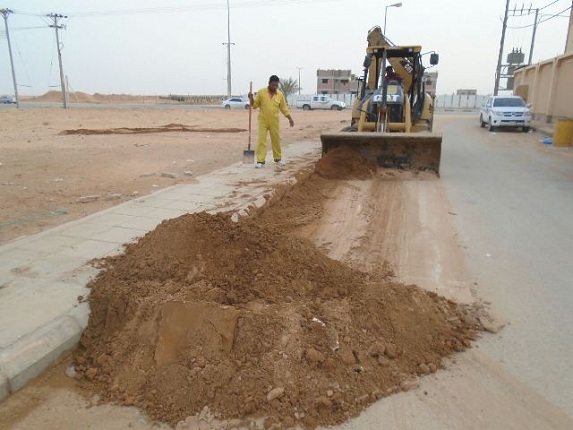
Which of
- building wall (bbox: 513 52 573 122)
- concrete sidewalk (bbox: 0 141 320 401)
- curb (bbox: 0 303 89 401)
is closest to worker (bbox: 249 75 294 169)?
concrete sidewalk (bbox: 0 141 320 401)

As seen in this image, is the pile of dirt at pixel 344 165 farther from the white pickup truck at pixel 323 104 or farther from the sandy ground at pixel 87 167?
the white pickup truck at pixel 323 104

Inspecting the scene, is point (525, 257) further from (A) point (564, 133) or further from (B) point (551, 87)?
(B) point (551, 87)

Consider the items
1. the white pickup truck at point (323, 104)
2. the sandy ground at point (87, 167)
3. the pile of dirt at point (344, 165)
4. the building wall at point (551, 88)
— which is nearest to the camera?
the sandy ground at point (87, 167)

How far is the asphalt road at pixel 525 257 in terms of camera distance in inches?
124

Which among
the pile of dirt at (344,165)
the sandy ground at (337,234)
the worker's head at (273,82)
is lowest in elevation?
the sandy ground at (337,234)

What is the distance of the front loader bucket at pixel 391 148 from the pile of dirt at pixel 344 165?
0.44 ft

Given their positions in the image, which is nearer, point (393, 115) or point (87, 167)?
point (87, 167)

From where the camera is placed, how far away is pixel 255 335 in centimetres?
311

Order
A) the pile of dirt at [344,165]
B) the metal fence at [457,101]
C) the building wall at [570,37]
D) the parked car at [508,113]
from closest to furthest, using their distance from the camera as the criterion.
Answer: the pile of dirt at [344,165] → the parked car at [508,113] → the building wall at [570,37] → the metal fence at [457,101]

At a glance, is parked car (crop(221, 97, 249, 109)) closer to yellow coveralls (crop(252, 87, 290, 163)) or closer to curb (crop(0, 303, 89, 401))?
yellow coveralls (crop(252, 87, 290, 163))

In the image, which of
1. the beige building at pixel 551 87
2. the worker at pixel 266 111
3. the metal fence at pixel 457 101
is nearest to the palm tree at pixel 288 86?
the metal fence at pixel 457 101

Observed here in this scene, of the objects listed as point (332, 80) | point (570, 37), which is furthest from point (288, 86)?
point (570, 37)

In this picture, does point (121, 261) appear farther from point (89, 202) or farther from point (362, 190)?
point (362, 190)

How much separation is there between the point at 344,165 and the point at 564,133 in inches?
416
